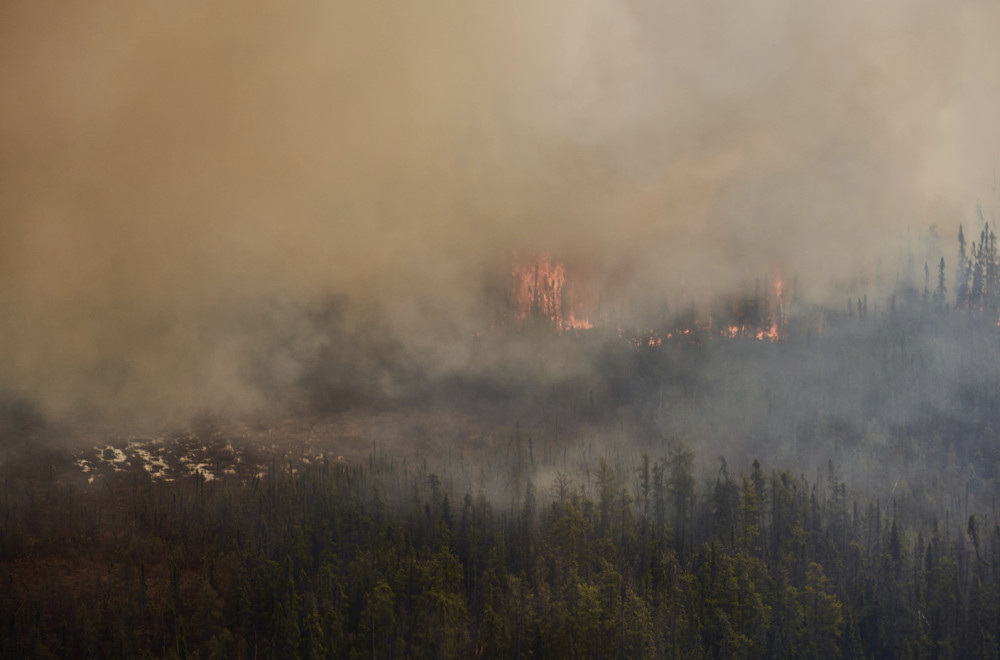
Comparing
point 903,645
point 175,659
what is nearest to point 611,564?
point 903,645

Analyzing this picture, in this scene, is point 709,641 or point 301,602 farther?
point 301,602

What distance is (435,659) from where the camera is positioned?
168m

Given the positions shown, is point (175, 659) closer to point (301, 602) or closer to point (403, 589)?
point (301, 602)

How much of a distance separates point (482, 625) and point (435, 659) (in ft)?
42.0

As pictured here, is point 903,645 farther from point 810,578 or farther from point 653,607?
point 653,607

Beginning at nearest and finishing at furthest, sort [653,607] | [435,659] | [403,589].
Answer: [435,659], [653,607], [403,589]

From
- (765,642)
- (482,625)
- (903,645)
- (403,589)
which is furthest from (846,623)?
(403,589)

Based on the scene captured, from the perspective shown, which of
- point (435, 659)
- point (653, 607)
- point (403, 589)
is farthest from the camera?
point (403, 589)

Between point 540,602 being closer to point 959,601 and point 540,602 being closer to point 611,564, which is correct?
point 611,564

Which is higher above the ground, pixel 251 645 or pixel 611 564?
pixel 611 564

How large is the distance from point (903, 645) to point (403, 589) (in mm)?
117589

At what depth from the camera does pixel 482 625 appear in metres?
174

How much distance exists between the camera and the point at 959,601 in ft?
623

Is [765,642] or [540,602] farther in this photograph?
[540,602]
